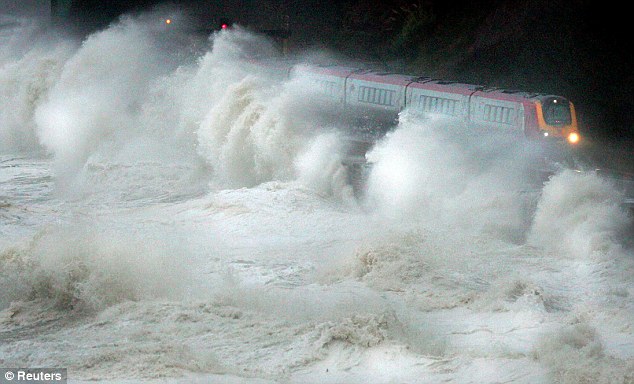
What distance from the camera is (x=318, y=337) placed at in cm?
1028

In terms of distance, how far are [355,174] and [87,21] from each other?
2284cm

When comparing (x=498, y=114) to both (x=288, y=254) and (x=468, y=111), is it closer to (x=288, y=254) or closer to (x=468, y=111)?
(x=468, y=111)

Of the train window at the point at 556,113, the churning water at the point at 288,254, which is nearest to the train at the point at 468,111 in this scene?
the train window at the point at 556,113

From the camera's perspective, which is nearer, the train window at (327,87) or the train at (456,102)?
the train at (456,102)

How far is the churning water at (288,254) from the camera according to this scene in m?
9.88

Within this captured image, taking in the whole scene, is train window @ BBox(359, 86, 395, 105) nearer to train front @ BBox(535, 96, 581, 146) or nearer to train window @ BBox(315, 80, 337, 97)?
train window @ BBox(315, 80, 337, 97)

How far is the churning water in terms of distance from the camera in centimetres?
988

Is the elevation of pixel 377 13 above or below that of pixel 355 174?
above

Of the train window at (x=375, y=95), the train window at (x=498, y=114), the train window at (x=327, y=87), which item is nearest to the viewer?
the train window at (x=498, y=114)

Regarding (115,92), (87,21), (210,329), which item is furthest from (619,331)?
(87,21)

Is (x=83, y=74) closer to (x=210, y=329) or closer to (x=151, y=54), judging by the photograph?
(x=151, y=54)

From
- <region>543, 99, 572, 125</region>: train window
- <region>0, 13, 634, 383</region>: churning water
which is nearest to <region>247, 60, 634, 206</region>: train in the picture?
<region>543, 99, 572, 125</region>: train window

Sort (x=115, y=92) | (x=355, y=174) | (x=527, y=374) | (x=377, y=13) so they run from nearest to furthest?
1. (x=527, y=374)
2. (x=355, y=174)
3. (x=115, y=92)
4. (x=377, y=13)

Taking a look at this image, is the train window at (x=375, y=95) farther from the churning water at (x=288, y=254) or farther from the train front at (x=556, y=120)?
the train front at (x=556, y=120)
